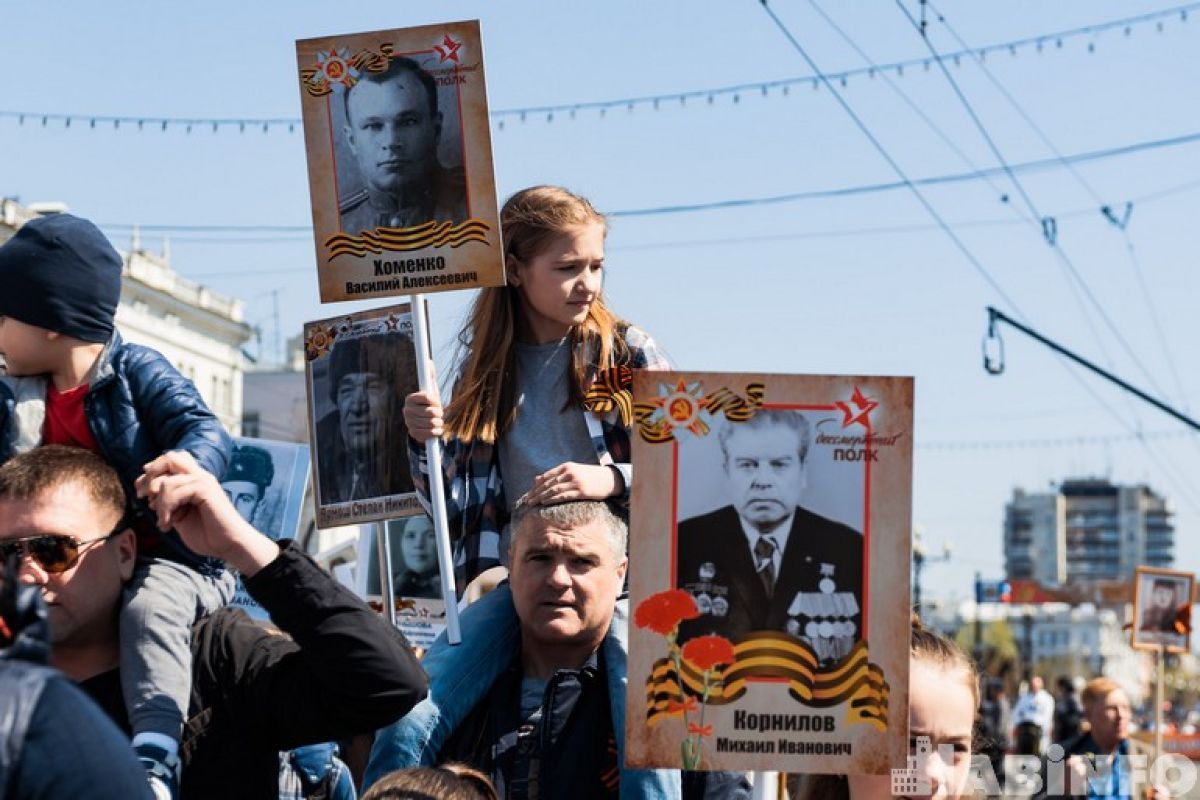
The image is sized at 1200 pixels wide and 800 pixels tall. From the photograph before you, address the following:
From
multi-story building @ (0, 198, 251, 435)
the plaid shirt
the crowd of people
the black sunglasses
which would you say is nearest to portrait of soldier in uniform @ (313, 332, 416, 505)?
the crowd of people

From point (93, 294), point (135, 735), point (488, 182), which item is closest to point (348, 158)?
point (488, 182)

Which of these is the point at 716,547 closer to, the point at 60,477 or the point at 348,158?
the point at 60,477

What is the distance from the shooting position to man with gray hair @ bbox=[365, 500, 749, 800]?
418cm

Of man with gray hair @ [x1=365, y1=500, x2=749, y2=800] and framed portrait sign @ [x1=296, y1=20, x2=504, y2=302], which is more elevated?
framed portrait sign @ [x1=296, y1=20, x2=504, y2=302]

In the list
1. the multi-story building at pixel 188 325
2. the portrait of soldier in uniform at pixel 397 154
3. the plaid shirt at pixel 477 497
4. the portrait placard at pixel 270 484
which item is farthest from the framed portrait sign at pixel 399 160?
the multi-story building at pixel 188 325

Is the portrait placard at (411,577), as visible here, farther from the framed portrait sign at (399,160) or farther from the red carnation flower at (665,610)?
the red carnation flower at (665,610)

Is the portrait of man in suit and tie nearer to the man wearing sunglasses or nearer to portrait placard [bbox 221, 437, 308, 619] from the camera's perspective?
the man wearing sunglasses

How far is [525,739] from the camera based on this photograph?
4.22 metres

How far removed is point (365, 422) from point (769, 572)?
272 centimetres

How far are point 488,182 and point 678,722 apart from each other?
1731mm

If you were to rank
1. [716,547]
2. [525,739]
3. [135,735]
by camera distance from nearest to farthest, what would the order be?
[135,735], [716,547], [525,739]

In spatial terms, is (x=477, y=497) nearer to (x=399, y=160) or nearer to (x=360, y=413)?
(x=399, y=160)

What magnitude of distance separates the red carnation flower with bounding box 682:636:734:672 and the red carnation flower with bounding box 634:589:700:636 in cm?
5

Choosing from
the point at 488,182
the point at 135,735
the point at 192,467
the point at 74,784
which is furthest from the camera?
the point at 488,182
